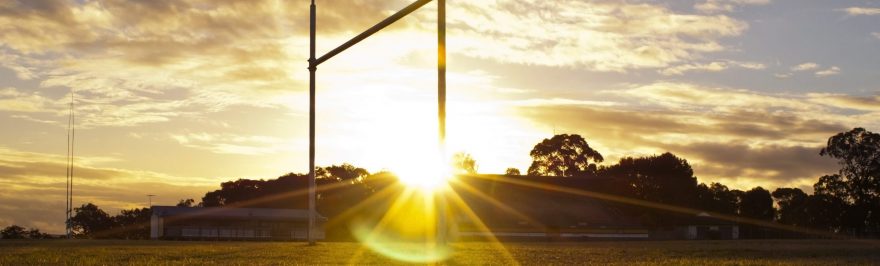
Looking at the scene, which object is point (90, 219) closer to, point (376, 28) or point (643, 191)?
point (643, 191)

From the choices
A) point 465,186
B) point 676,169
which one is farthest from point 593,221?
point 676,169

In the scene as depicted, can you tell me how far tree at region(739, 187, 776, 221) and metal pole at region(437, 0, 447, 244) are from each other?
473 feet

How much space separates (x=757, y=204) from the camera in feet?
522

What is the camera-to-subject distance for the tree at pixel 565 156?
150000 mm

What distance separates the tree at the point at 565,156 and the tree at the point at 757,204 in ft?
83.1

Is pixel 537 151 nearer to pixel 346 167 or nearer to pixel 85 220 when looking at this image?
pixel 346 167

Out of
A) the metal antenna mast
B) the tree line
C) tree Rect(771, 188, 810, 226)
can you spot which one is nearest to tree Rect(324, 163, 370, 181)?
the tree line

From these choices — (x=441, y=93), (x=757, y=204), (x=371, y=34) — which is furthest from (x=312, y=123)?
(x=757, y=204)

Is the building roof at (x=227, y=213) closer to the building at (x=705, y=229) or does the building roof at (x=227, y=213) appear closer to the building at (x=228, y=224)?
the building at (x=228, y=224)

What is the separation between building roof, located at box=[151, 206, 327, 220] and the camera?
123 metres

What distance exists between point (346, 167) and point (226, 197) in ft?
62.9

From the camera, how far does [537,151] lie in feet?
502

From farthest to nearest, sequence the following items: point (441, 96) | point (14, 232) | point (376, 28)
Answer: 1. point (14, 232)
2. point (376, 28)
3. point (441, 96)

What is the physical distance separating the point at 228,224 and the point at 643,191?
179 ft
